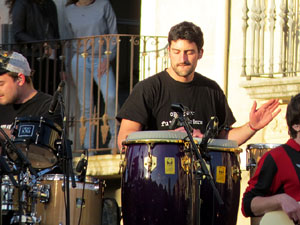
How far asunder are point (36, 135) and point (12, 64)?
92cm

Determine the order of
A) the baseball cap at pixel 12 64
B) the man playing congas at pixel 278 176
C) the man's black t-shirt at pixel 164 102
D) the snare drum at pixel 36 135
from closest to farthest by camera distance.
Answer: the man playing congas at pixel 278 176 < the snare drum at pixel 36 135 < the man's black t-shirt at pixel 164 102 < the baseball cap at pixel 12 64

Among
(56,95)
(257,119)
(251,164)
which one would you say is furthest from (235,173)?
(56,95)

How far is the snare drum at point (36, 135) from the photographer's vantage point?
8148mm

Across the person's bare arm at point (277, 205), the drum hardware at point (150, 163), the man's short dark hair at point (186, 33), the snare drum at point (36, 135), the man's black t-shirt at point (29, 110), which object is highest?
the man's short dark hair at point (186, 33)

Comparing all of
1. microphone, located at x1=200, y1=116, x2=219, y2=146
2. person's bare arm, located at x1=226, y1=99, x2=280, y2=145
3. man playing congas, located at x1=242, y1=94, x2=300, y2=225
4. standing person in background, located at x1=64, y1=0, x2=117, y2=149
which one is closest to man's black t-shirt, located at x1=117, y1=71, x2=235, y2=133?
person's bare arm, located at x1=226, y1=99, x2=280, y2=145

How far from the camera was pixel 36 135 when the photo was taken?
8.16 metres

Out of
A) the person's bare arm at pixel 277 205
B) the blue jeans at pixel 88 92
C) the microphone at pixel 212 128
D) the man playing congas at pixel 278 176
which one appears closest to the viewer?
the person's bare arm at pixel 277 205

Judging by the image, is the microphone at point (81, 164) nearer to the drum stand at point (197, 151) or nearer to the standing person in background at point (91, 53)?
the drum stand at point (197, 151)

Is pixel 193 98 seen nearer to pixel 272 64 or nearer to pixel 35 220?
pixel 35 220

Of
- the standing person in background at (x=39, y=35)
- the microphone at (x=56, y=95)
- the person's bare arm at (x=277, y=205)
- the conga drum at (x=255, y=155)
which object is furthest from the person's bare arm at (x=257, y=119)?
the standing person in background at (x=39, y=35)

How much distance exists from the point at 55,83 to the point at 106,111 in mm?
800

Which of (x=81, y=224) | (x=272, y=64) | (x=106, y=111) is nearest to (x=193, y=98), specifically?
(x=81, y=224)

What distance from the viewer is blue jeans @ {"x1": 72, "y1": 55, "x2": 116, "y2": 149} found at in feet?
40.7

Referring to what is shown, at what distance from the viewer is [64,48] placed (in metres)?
12.7
